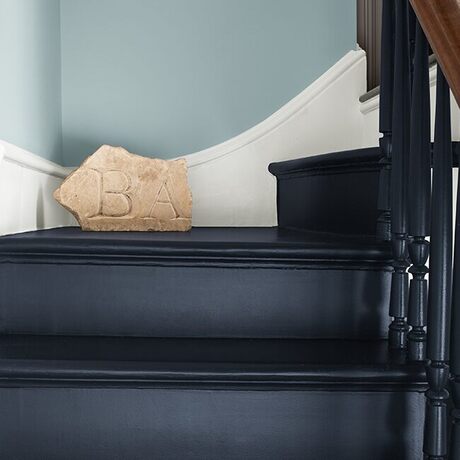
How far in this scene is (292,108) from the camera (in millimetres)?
2355

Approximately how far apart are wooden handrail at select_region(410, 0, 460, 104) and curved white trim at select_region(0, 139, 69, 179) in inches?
40.1

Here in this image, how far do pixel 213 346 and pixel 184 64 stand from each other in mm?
1320

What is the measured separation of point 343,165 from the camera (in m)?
1.63

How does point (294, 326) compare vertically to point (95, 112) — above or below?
below

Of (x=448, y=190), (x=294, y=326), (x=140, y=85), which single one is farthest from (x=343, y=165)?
(x=140, y=85)

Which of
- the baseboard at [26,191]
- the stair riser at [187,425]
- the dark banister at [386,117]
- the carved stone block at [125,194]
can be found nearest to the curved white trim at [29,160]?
the baseboard at [26,191]

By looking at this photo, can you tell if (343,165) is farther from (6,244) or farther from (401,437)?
(6,244)

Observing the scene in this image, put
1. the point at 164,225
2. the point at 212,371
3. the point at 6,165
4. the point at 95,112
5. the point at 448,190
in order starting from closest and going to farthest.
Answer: the point at 448,190
the point at 212,371
the point at 6,165
the point at 164,225
the point at 95,112

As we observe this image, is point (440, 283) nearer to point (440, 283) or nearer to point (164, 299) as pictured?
point (440, 283)

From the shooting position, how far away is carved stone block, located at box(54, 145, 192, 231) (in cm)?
180

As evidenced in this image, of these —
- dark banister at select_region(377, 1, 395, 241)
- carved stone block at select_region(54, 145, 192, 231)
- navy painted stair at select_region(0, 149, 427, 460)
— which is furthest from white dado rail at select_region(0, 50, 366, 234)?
dark banister at select_region(377, 1, 395, 241)

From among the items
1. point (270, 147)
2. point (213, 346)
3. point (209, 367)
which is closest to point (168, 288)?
point (213, 346)

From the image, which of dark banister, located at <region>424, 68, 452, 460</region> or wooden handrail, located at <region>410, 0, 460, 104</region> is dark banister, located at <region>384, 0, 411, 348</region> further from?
wooden handrail, located at <region>410, 0, 460, 104</region>

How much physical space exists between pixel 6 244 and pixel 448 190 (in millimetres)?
908
